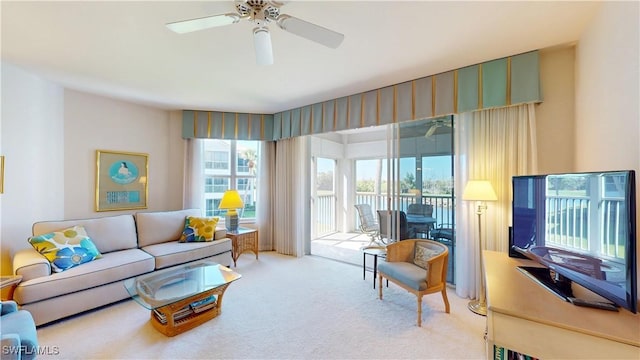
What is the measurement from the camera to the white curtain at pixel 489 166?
241 centimetres

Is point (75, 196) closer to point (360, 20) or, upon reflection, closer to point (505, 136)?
point (360, 20)

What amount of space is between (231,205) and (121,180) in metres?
1.64

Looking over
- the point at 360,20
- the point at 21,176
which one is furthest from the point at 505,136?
the point at 21,176

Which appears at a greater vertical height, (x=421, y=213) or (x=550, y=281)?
(x=421, y=213)

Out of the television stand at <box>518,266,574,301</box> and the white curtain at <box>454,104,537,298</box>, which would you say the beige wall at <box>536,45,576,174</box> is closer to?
the white curtain at <box>454,104,537,298</box>

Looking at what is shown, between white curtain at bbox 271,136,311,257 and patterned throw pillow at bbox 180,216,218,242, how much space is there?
1216 mm

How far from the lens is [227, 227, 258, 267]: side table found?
385 cm

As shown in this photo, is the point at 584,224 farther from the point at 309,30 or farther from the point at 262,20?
the point at 262,20

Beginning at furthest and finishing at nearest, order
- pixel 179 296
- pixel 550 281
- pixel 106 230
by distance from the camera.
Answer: pixel 106 230
pixel 179 296
pixel 550 281

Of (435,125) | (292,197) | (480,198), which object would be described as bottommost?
(292,197)

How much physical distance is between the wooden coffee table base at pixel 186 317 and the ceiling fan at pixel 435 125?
9.29 ft

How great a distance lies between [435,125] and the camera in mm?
3078

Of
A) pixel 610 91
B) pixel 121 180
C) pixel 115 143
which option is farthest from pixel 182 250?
pixel 610 91

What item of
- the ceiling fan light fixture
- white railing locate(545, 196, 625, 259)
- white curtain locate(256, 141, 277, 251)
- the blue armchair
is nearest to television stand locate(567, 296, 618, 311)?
white railing locate(545, 196, 625, 259)
